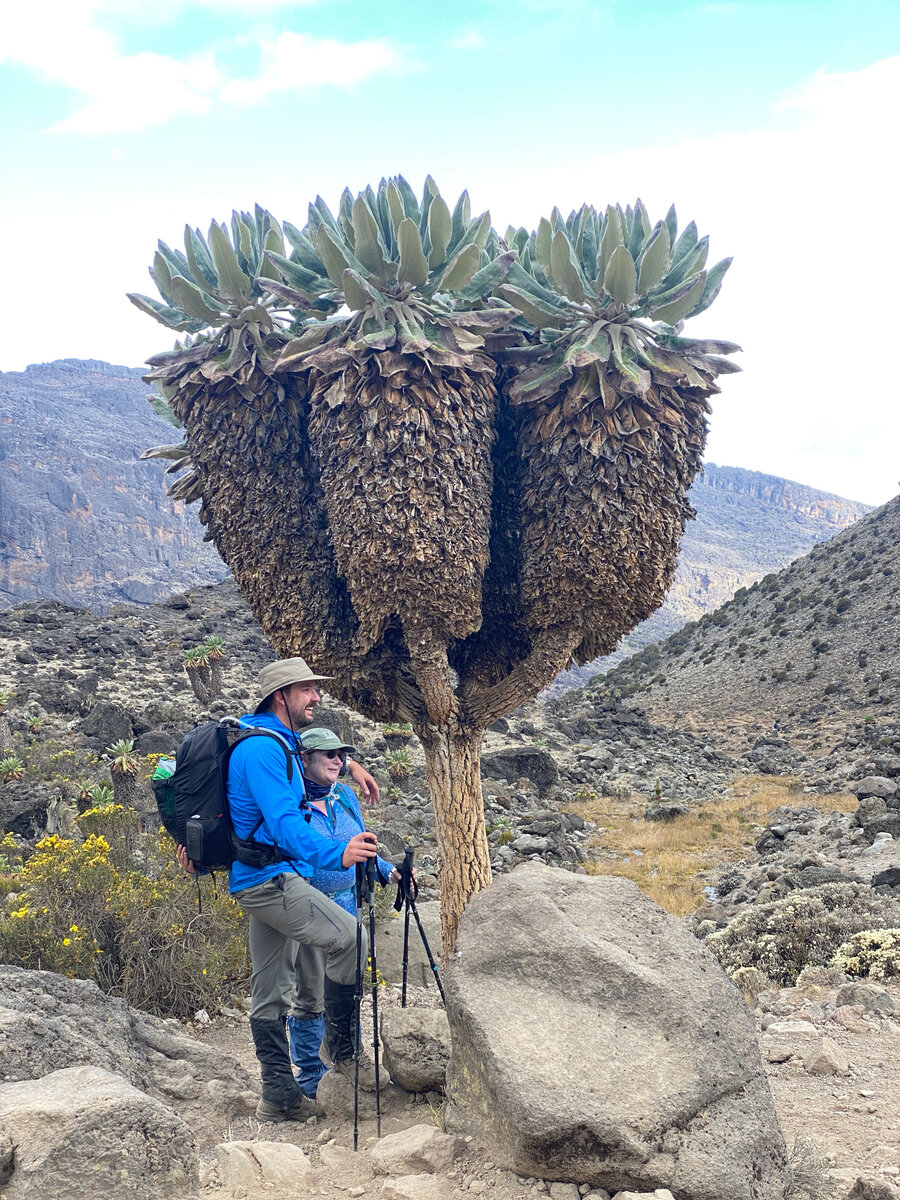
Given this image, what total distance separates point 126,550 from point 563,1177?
462 ft

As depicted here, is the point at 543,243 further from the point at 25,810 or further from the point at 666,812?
the point at 666,812

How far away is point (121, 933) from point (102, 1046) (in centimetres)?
268

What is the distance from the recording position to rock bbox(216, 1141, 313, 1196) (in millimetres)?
3420

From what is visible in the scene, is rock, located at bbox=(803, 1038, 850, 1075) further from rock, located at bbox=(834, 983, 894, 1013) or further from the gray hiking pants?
the gray hiking pants

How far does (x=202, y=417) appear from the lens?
611 cm

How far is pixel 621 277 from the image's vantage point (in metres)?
5.62

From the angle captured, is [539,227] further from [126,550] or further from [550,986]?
[126,550]

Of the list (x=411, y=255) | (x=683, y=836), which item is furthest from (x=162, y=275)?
(x=683, y=836)

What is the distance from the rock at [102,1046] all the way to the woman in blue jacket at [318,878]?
645mm

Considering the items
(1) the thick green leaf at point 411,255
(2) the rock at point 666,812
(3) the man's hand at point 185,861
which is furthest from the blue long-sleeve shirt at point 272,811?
(2) the rock at point 666,812

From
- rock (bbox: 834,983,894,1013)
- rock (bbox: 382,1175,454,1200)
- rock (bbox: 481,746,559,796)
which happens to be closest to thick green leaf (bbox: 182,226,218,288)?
rock (bbox: 382,1175,454,1200)

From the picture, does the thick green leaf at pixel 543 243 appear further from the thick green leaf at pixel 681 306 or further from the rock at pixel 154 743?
the rock at pixel 154 743

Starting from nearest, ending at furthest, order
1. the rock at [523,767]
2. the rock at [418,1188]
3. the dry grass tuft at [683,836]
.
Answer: the rock at [418,1188], the dry grass tuft at [683,836], the rock at [523,767]

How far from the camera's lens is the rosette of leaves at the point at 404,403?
18.3 feet
